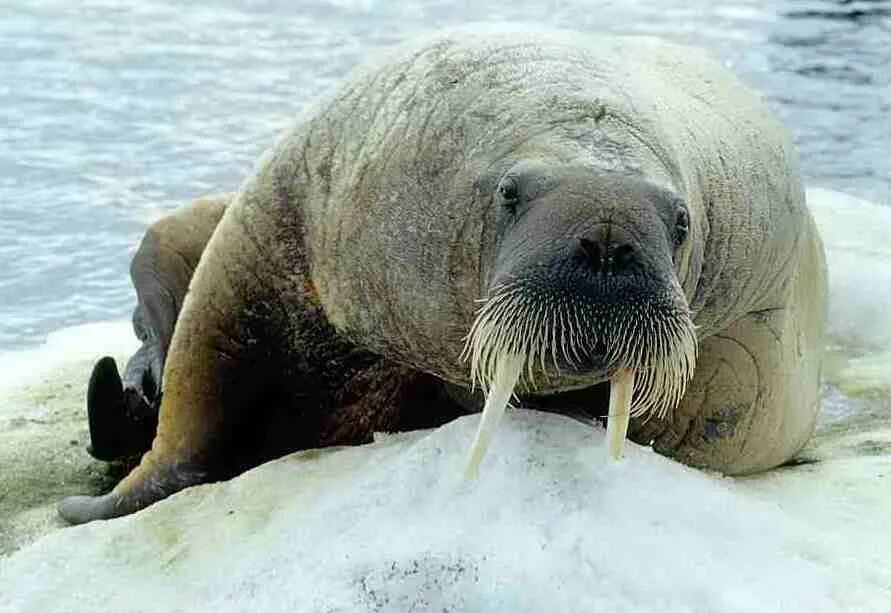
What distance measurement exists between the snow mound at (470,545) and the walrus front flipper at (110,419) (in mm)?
1358

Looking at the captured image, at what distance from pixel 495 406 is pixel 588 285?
35 cm

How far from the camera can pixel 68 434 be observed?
5.98m

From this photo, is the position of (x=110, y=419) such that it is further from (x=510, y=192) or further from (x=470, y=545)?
(x=470, y=545)

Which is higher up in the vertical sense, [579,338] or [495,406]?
[579,338]

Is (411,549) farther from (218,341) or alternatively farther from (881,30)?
(881,30)

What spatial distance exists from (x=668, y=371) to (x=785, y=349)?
1767 mm

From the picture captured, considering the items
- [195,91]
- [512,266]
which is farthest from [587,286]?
[195,91]

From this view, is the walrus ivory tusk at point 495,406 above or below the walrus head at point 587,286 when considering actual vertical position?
below

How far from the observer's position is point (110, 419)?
18.2ft

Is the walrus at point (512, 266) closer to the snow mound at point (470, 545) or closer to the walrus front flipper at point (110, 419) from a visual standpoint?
the snow mound at point (470, 545)

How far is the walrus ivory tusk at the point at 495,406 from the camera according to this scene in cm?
349

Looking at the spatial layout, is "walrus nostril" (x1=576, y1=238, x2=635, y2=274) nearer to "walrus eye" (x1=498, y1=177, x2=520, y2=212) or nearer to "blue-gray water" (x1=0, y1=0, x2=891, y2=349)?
"walrus eye" (x1=498, y1=177, x2=520, y2=212)

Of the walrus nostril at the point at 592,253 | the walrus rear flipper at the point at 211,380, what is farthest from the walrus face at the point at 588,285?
the walrus rear flipper at the point at 211,380

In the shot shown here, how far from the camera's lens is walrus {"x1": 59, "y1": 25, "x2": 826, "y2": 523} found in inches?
139
